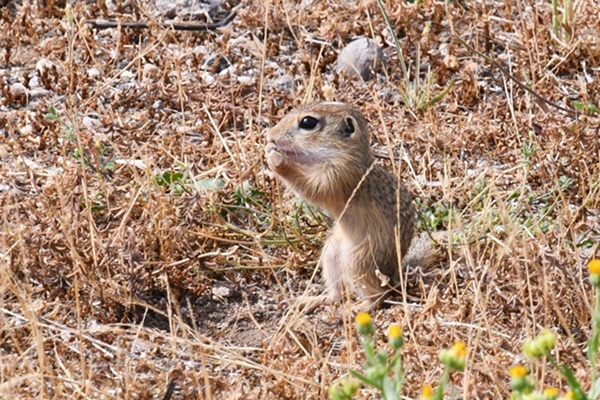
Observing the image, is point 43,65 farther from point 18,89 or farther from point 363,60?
point 363,60

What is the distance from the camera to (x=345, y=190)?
4.86 metres

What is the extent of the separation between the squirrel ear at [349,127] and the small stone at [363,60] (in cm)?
154

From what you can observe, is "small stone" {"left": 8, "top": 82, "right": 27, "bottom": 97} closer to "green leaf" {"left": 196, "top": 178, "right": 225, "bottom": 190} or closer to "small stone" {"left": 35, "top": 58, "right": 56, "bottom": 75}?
"small stone" {"left": 35, "top": 58, "right": 56, "bottom": 75}

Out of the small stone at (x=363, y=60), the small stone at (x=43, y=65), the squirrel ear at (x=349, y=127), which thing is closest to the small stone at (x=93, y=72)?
the small stone at (x=43, y=65)

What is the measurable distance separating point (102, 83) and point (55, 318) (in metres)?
2.17

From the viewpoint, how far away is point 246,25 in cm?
687

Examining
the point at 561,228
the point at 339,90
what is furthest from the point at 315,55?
the point at 561,228

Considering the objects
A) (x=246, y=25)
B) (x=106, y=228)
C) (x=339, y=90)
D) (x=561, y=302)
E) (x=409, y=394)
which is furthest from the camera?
(x=246, y=25)

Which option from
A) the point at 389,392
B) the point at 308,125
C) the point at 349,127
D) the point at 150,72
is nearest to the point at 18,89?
the point at 150,72

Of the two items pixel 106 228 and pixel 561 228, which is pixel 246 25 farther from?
pixel 561 228

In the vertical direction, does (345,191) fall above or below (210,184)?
above

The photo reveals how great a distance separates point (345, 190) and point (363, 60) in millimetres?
1792

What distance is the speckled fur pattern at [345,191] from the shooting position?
4812 millimetres

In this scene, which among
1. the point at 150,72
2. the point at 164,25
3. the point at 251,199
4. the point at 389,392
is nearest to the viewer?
the point at 389,392
